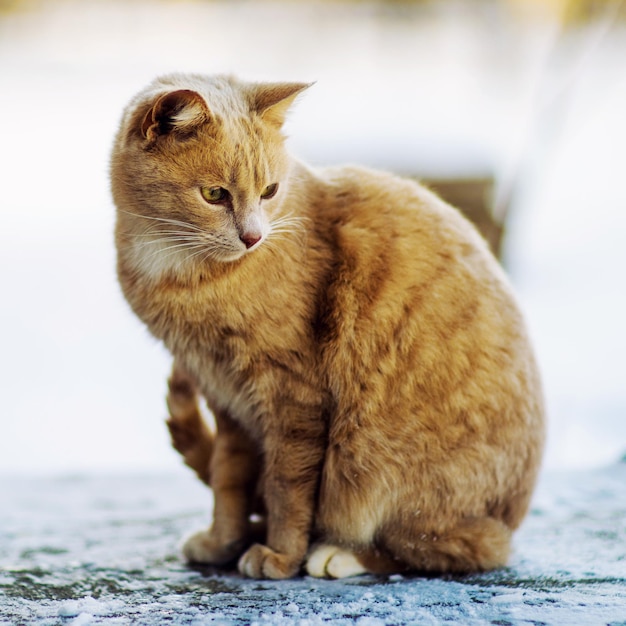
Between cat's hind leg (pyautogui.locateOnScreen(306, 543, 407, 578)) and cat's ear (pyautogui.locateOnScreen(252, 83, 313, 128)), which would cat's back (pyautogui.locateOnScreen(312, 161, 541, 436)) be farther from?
cat's hind leg (pyautogui.locateOnScreen(306, 543, 407, 578))

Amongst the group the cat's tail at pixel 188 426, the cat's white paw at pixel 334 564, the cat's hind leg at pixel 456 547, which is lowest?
the cat's white paw at pixel 334 564

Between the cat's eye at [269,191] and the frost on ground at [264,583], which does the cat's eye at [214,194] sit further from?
the frost on ground at [264,583]

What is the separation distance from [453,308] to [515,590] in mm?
536

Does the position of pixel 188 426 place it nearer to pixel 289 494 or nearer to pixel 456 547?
pixel 289 494

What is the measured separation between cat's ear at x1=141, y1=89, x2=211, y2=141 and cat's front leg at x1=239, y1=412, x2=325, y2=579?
1.96ft

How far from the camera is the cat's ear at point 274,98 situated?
152 centimetres

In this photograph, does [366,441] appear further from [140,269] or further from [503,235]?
[503,235]

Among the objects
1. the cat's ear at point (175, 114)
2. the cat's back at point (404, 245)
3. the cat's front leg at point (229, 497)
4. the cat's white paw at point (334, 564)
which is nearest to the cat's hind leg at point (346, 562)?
the cat's white paw at point (334, 564)

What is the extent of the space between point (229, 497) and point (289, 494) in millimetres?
176

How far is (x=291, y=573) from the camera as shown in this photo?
1.53m

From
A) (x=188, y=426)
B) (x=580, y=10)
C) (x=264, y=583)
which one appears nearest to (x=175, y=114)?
(x=188, y=426)

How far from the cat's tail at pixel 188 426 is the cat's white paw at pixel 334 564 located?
0.38 m

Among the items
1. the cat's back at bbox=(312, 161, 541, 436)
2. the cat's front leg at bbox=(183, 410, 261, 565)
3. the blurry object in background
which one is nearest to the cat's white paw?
the cat's front leg at bbox=(183, 410, 261, 565)

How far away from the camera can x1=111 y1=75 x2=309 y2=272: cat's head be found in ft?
4.67
